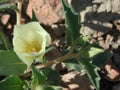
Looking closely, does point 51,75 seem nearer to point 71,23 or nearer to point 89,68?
point 89,68

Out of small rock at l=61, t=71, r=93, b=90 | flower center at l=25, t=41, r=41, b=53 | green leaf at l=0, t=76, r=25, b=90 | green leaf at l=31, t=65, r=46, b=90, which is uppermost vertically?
flower center at l=25, t=41, r=41, b=53

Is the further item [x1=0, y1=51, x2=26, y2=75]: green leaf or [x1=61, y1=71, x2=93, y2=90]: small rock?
[x1=61, y1=71, x2=93, y2=90]: small rock

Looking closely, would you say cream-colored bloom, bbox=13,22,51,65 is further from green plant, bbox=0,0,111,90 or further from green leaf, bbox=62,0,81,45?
green leaf, bbox=62,0,81,45

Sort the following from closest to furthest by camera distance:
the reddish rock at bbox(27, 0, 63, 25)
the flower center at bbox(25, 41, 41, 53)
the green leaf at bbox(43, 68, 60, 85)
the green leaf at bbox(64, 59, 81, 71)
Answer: the flower center at bbox(25, 41, 41, 53)
the green leaf at bbox(64, 59, 81, 71)
the green leaf at bbox(43, 68, 60, 85)
the reddish rock at bbox(27, 0, 63, 25)

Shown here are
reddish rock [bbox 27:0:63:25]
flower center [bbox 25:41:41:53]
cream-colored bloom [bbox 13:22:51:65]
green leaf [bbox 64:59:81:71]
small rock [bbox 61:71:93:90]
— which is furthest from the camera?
reddish rock [bbox 27:0:63:25]

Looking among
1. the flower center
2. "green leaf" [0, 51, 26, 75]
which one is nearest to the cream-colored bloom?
the flower center

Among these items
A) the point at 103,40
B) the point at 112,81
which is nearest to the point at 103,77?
the point at 112,81
